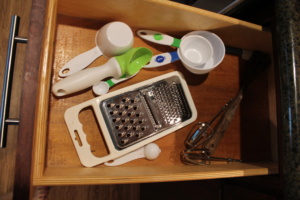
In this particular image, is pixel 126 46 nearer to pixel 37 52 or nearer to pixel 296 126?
pixel 37 52

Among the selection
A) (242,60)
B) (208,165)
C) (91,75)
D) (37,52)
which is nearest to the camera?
(37,52)

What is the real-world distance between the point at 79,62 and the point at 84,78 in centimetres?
7

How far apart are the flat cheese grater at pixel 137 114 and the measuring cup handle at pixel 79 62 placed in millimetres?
98

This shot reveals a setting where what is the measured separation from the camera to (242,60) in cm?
80

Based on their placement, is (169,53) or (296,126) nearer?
(296,126)

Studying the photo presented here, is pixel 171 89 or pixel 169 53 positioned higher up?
pixel 169 53

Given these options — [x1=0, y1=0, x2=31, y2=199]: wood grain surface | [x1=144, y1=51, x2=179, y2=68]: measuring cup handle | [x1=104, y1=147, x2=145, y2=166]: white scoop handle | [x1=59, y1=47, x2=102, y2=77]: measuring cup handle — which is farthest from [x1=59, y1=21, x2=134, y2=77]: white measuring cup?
[x1=0, y1=0, x2=31, y2=199]: wood grain surface

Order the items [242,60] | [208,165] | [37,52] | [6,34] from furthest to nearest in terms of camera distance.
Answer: [6,34] → [242,60] → [208,165] → [37,52]

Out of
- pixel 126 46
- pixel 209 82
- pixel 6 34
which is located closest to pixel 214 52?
pixel 209 82

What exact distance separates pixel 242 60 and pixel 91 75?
1.82 feet

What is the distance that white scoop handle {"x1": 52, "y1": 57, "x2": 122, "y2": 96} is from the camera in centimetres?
55

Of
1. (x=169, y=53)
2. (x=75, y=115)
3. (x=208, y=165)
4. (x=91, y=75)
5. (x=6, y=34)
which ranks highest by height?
(x=6, y=34)

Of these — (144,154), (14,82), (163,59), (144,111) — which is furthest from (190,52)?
(14,82)

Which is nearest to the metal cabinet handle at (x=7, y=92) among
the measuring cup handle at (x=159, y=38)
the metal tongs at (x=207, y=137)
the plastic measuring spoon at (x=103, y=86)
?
the plastic measuring spoon at (x=103, y=86)
